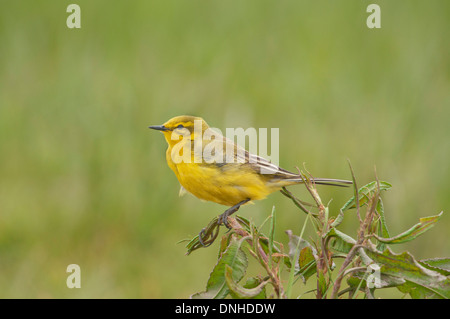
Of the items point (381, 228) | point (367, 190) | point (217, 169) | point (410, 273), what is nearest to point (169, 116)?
point (217, 169)

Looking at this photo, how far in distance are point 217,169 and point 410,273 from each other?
5.91ft

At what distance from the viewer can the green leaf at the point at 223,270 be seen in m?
1.27

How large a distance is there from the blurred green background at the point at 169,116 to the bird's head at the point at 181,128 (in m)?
1.42

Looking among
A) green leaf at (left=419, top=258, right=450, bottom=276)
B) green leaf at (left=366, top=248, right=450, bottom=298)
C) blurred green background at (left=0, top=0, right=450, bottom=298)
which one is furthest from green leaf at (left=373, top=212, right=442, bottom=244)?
blurred green background at (left=0, top=0, right=450, bottom=298)

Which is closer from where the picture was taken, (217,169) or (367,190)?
(367,190)

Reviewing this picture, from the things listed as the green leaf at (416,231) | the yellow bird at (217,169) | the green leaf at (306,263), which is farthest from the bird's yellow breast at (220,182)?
the green leaf at (416,231)

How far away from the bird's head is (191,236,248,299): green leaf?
1.66 metres

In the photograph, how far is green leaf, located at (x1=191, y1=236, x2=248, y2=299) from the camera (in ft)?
4.16

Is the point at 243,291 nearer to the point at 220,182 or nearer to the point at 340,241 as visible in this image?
the point at 340,241

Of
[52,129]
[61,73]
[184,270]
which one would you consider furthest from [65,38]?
[184,270]

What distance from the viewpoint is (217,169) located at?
291cm

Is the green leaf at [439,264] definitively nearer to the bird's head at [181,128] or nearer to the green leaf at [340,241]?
the green leaf at [340,241]

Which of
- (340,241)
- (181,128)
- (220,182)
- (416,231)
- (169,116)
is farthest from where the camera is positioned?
(169,116)

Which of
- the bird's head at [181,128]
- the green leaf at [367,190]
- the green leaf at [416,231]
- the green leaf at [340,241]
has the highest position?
the bird's head at [181,128]
